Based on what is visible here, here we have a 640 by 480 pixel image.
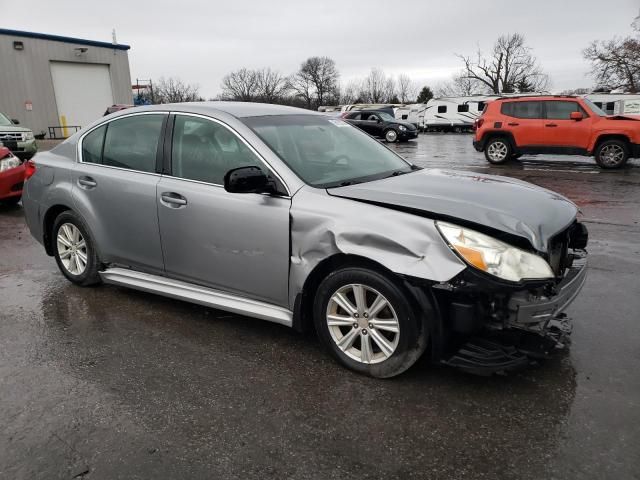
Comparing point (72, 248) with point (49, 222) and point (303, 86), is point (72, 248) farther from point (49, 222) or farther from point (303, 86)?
point (303, 86)

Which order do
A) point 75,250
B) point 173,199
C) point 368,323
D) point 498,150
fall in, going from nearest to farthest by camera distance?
point 368,323 < point 173,199 < point 75,250 < point 498,150

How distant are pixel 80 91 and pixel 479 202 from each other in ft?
107

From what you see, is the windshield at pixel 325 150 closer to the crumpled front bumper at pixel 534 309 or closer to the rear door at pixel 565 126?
the crumpled front bumper at pixel 534 309

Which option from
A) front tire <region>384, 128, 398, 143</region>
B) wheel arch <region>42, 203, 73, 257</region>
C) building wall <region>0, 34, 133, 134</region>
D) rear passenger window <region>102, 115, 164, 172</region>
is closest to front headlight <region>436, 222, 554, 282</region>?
rear passenger window <region>102, 115, 164, 172</region>

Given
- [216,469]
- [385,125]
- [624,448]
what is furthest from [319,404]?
[385,125]

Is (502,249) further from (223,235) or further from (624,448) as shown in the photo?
(223,235)

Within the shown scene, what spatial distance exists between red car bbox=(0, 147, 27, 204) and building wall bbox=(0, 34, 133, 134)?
72.9ft

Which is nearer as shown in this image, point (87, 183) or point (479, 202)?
A: point (479, 202)

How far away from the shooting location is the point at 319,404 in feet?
9.40

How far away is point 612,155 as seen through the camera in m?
12.7

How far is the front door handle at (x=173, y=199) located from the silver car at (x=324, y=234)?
0.01 meters

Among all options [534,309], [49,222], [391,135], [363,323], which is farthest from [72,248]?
[391,135]

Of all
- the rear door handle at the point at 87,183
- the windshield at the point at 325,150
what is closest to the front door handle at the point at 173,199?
the windshield at the point at 325,150

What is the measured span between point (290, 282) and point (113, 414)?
4.04 feet
